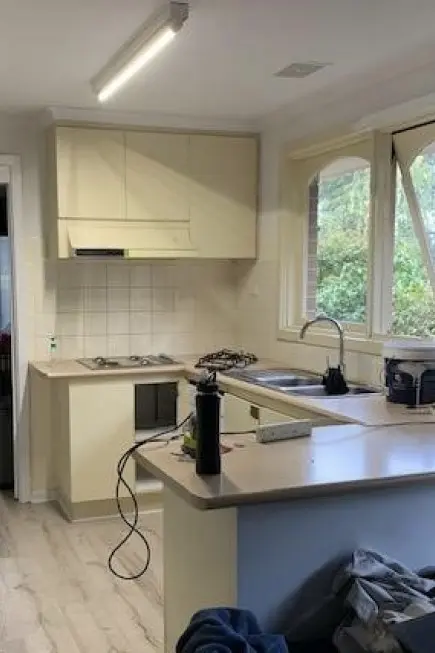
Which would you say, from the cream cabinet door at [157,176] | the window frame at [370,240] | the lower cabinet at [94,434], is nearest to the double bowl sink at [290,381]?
the window frame at [370,240]

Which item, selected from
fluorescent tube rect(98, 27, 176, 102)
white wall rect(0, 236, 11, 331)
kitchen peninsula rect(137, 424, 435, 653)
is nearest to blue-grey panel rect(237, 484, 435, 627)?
kitchen peninsula rect(137, 424, 435, 653)

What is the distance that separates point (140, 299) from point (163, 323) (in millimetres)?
239

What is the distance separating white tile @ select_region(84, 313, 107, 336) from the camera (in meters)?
5.05

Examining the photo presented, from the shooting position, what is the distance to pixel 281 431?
248 cm

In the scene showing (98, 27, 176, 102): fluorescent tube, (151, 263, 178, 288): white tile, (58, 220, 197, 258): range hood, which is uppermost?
(98, 27, 176, 102): fluorescent tube

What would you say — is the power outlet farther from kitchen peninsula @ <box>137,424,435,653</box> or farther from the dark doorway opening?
the dark doorway opening

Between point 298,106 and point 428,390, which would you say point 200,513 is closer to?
point 428,390

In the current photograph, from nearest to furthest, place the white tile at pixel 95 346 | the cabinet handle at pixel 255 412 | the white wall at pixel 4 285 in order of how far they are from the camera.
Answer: the cabinet handle at pixel 255 412 → the white tile at pixel 95 346 → the white wall at pixel 4 285

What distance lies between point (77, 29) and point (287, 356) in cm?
241

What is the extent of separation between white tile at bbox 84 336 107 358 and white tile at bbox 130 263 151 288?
0.43 m

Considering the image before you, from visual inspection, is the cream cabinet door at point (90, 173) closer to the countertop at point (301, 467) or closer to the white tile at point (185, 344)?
the white tile at point (185, 344)

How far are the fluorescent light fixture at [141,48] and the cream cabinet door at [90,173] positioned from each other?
660 millimetres

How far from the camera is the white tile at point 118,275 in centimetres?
509

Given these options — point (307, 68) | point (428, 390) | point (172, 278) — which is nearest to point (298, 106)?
point (307, 68)
